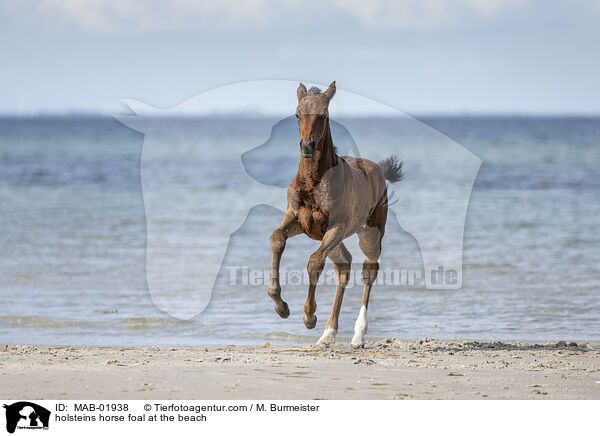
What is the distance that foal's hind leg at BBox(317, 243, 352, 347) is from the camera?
27.6 feet

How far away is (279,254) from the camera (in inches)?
297

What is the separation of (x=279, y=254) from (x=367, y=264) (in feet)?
5.11

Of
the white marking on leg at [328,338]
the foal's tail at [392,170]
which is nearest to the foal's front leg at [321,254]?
the white marking on leg at [328,338]

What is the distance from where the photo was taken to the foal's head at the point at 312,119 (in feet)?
23.0

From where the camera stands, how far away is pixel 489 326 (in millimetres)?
10141

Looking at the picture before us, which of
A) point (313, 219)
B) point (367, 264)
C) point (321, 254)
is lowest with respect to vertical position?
point (367, 264)

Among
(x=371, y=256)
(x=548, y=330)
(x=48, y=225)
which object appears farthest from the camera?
(x=48, y=225)

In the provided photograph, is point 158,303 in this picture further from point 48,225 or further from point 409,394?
point 48,225

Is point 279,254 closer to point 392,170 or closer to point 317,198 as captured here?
point 317,198

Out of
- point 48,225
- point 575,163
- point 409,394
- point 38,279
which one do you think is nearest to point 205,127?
point 575,163

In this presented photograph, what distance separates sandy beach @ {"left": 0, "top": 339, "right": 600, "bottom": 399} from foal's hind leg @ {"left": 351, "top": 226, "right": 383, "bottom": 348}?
178 mm

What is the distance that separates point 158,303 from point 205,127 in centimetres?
9394
